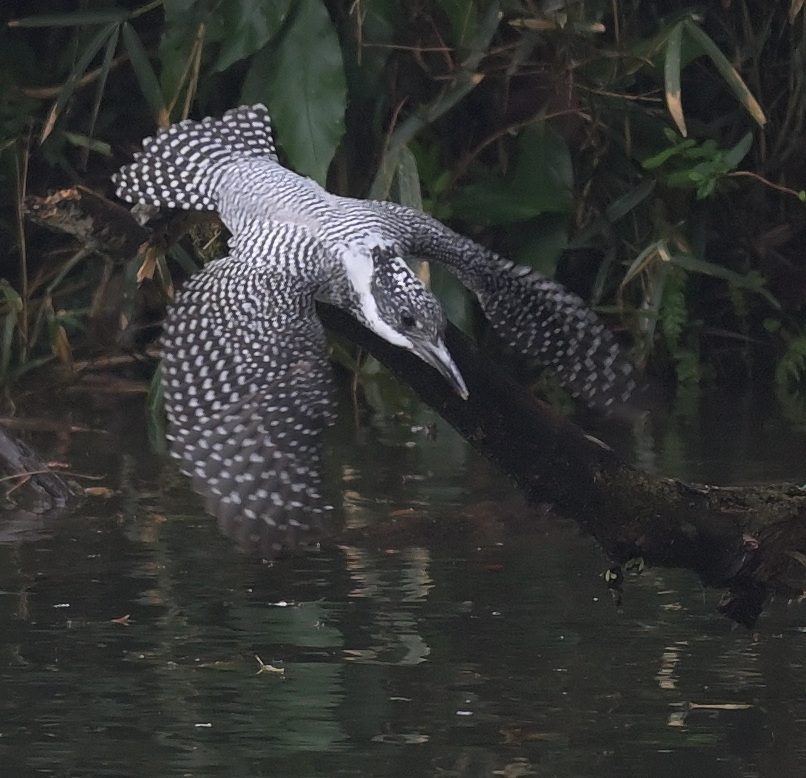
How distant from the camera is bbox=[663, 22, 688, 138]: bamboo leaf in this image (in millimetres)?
4633

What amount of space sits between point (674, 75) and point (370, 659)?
228 centimetres

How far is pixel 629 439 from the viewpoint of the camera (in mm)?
4805

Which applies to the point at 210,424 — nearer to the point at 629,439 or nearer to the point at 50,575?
the point at 50,575

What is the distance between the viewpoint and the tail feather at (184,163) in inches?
138

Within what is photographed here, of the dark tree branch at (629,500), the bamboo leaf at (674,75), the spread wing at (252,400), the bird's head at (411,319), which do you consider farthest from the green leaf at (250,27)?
the dark tree branch at (629,500)

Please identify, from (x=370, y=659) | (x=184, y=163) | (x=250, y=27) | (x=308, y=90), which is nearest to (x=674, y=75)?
(x=308, y=90)

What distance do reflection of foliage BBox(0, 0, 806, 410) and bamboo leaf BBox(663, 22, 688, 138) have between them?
11 millimetres

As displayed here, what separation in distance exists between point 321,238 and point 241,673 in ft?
2.53

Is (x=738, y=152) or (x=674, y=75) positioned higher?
(x=674, y=75)

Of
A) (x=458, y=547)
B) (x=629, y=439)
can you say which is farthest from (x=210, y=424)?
(x=629, y=439)

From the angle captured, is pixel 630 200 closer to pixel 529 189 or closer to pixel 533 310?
pixel 529 189

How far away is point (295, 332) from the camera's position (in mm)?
3016

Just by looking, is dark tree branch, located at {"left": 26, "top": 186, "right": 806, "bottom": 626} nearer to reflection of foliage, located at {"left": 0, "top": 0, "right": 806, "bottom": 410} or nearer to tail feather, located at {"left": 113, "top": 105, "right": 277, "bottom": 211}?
tail feather, located at {"left": 113, "top": 105, "right": 277, "bottom": 211}

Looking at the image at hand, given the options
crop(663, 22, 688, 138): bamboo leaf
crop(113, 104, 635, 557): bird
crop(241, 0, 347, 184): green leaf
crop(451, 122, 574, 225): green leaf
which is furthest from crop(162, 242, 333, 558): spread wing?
crop(451, 122, 574, 225): green leaf
